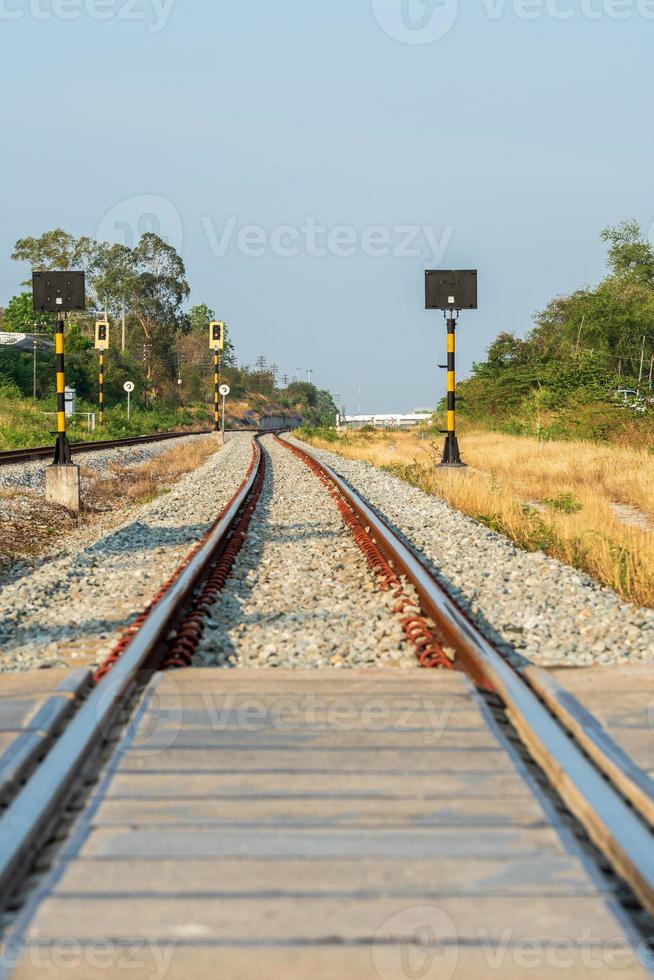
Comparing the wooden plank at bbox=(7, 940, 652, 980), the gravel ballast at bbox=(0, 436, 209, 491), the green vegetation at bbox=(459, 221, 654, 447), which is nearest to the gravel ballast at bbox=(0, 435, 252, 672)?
the wooden plank at bbox=(7, 940, 652, 980)

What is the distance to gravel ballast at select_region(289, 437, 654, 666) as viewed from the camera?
577cm

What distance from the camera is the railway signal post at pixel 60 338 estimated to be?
1429cm

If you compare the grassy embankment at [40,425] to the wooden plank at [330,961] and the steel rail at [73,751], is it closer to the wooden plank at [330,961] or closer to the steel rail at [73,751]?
the steel rail at [73,751]

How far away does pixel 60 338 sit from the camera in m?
14.6

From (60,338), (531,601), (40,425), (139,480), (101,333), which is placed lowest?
(139,480)

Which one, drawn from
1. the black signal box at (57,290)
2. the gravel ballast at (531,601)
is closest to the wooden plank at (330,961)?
the gravel ballast at (531,601)

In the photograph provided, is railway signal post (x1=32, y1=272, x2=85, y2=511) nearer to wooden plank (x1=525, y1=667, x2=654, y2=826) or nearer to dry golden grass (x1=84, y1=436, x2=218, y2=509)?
dry golden grass (x1=84, y1=436, x2=218, y2=509)

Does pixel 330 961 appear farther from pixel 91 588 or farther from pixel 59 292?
pixel 59 292

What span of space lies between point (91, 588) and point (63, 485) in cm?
721

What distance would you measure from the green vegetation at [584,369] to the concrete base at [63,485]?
616 inches

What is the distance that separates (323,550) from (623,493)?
7737 mm

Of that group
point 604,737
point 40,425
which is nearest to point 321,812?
point 604,737

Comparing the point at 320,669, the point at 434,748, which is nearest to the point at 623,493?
the point at 320,669

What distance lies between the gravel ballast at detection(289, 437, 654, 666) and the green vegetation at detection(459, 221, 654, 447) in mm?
16598
